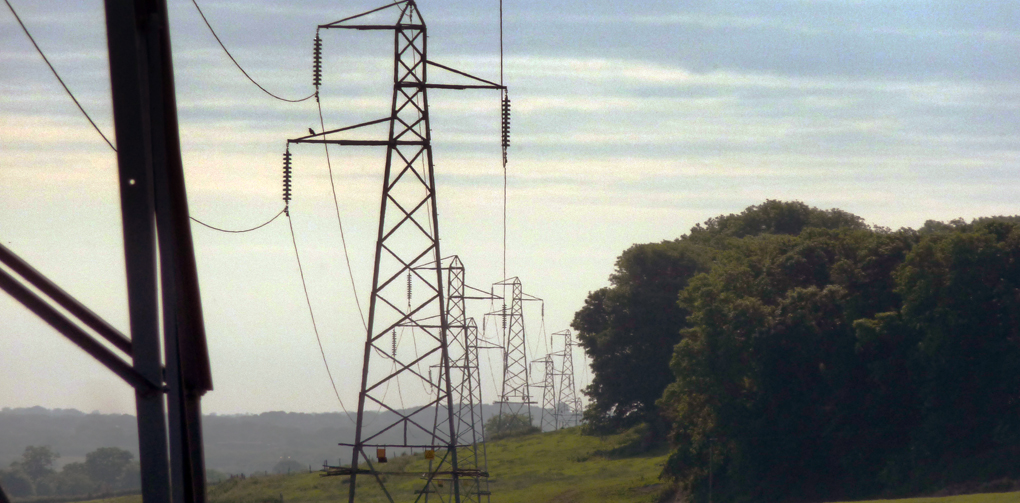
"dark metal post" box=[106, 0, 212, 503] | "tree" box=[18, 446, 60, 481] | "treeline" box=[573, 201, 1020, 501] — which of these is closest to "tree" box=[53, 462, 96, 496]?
"tree" box=[18, 446, 60, 481]

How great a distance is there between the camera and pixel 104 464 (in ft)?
327

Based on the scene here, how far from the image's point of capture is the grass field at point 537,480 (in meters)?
50.7

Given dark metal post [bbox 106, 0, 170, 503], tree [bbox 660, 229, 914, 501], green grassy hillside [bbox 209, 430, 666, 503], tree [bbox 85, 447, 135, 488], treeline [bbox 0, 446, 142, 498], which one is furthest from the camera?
tree [bbox 85, 447, 135, 488]

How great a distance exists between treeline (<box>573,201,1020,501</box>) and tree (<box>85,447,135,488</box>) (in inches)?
2527

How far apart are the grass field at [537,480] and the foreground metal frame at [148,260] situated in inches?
1705

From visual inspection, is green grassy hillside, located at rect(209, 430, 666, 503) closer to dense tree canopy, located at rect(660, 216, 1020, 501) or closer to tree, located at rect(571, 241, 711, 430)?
tree, located at rect(571, 241, 711, 430)

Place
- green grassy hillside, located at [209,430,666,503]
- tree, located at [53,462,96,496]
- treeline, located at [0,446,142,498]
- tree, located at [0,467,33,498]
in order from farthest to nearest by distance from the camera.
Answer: tree, located at [53,462,96,496]
treeline, located at [0,446,142,498]
tree, located at [0,467,33,498]
green grassy hillside, located at [209,430,666,503]

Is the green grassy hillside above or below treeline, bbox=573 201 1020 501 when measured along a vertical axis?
below

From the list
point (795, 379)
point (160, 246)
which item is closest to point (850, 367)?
point (795, 379)

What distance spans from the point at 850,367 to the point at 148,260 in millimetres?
43621

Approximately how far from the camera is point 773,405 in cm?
4681

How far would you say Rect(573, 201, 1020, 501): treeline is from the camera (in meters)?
41.6

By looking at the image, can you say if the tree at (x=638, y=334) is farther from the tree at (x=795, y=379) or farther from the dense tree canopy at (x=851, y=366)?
the tree at (x=795, y=379)

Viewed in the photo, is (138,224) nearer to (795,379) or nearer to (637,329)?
(795,379)
